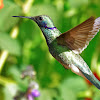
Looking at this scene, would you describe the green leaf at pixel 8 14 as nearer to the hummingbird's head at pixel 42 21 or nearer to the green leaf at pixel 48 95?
the green leaf at pixel 48 95

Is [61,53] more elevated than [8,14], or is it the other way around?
[8,14]

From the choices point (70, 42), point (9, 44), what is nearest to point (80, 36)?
point (70, 42)

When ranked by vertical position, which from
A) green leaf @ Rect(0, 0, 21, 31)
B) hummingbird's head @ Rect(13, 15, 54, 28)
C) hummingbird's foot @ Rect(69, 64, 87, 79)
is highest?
green leaf @ Rect(0, 0, 21, 31)

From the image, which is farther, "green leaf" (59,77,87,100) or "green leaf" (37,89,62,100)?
"green leaf" (59,77,87,100)

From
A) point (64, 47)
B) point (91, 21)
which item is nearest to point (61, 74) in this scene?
point (64, 47)

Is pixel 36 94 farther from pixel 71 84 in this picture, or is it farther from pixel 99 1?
pixel 99 1

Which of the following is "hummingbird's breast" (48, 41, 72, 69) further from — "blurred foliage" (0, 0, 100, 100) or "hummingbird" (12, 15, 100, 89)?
"blurred foliage" (0, 0, 100, 100)

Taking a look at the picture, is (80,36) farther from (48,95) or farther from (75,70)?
(48,95)

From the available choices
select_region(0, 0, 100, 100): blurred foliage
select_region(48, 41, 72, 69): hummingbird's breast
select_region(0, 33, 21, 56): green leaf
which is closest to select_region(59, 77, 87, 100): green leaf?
select_region(0, 0, 100, 100): blurred foliage
